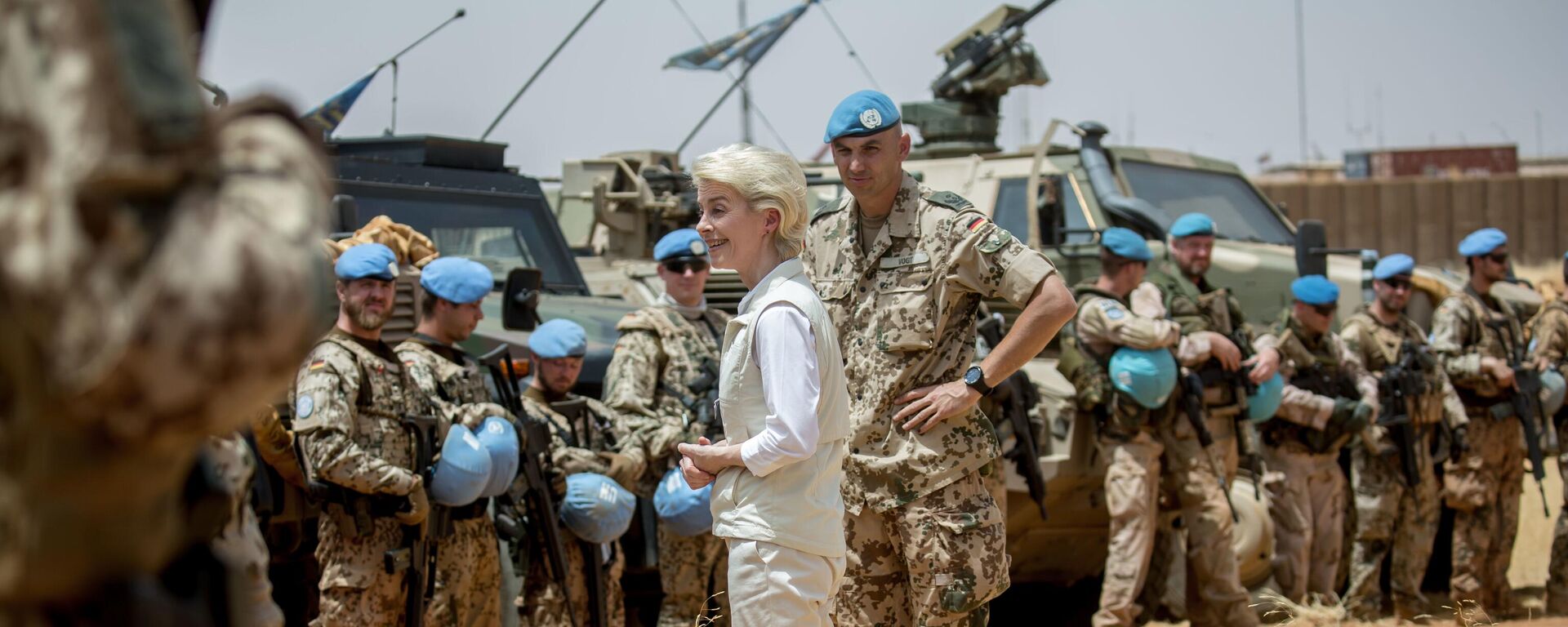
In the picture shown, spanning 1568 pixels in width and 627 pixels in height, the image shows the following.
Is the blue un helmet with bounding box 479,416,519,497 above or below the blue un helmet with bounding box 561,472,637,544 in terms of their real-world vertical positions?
above

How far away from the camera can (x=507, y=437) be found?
16.0 feet

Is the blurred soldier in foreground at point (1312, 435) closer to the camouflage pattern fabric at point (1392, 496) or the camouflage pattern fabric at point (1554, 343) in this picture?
the camouflage pattern fabric at point (1392, 496)

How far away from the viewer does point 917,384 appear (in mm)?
3879

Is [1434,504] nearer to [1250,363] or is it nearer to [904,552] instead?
[1250,363]

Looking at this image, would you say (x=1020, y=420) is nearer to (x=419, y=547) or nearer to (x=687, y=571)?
(x=687, y=571)

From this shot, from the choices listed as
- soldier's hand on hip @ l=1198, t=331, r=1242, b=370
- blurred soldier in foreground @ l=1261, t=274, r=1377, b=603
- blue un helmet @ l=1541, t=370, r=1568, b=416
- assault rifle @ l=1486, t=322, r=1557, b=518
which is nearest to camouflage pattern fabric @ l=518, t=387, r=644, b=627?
soldier's hand on hip @ l=1198, t=331, r=1242, b=370

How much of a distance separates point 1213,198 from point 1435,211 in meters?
16.0

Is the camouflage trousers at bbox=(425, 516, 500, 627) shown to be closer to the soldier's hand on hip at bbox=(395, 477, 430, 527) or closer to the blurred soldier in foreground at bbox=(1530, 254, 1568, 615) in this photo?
the soldier's hand on hip at bbox=(395, 477, 430, 527)

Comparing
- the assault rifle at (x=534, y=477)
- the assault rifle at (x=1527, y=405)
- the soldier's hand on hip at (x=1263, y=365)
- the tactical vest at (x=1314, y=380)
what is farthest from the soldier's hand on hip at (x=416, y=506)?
A: the assault rifle at (x=1527, y=405)

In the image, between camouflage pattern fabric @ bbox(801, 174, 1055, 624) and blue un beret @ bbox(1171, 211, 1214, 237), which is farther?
blue un beret @ bbox(1171, 211, 1214, 237)

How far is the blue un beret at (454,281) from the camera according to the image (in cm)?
504

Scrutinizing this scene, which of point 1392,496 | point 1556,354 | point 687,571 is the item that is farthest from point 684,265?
point 1556,354

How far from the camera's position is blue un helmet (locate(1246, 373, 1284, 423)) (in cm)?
702

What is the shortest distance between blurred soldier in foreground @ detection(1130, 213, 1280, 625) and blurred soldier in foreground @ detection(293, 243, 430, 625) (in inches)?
133
